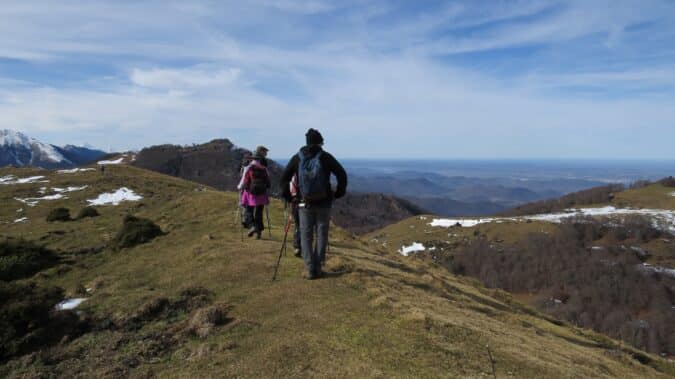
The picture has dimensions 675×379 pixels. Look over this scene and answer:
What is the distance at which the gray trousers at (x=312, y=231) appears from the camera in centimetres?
1103

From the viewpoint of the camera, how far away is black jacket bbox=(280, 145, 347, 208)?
10.7m

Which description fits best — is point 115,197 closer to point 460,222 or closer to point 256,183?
point 256,183

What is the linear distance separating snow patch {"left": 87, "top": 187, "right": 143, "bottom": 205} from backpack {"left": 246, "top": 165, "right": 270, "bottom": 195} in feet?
96.9

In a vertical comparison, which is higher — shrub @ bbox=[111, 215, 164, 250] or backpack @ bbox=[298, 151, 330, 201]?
backpack @ bbox=[298, 151, 330, 201]

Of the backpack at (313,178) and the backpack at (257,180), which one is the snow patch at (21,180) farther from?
the backpack at (313,178)

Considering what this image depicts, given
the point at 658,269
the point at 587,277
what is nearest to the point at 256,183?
the point at 587,277

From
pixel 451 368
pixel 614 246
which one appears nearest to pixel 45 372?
pixel 451 368

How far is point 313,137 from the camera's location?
10609mm

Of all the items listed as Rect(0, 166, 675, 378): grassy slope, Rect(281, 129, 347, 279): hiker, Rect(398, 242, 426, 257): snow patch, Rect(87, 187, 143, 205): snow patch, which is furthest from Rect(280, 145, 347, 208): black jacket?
Rect(398, 242, 426, 257): snow patch

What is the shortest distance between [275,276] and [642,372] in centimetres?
1182

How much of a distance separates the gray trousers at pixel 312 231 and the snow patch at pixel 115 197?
34841mm

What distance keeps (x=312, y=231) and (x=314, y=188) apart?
136cm

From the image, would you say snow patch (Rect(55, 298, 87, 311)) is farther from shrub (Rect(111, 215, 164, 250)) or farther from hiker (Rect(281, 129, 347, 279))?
shrub (Rect(111, 215, 164, 250))

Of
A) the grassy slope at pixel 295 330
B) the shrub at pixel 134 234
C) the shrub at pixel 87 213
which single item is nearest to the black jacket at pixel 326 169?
the grassy slope at pixel 295 330
